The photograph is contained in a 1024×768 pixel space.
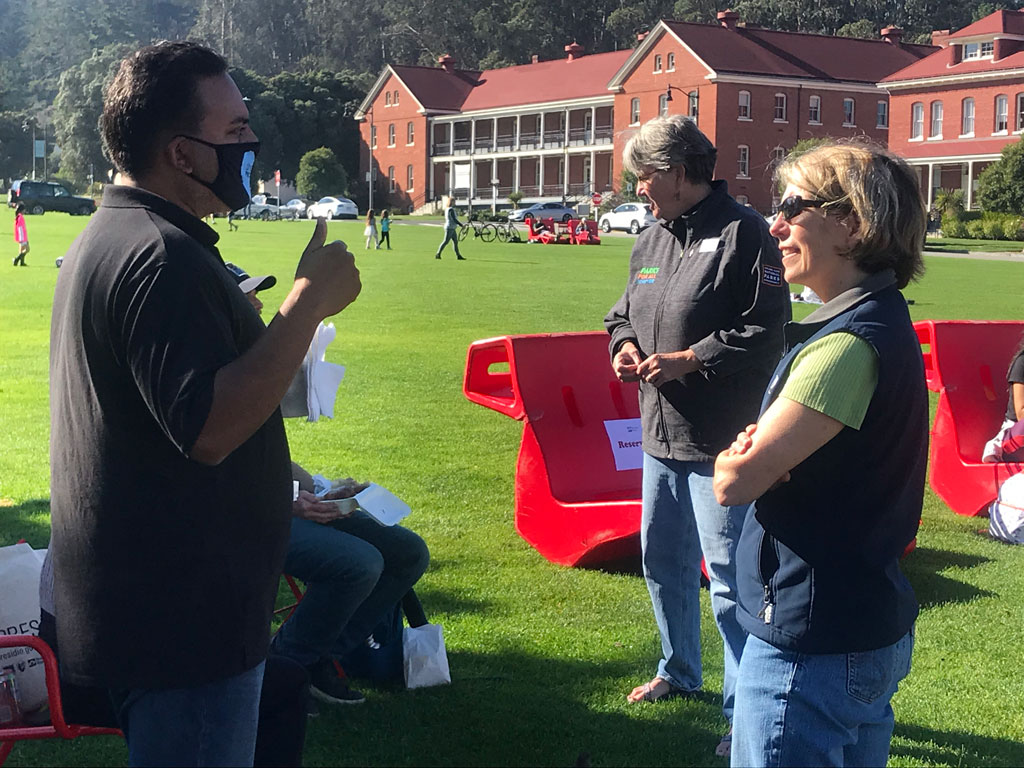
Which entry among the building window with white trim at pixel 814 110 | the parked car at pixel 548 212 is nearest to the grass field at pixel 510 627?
the parked car at pixel 548 212

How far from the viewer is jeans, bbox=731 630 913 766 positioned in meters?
2.46

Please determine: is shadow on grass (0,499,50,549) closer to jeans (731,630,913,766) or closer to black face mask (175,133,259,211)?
black face mask (175,133,259,211)

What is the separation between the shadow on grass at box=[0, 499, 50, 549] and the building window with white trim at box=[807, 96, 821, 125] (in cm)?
6729

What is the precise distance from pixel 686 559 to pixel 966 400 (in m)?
3.94

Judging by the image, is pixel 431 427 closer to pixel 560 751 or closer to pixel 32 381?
pixel 32 381

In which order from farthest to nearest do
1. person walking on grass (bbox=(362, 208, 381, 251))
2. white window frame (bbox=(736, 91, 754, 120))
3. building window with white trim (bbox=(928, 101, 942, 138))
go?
1. white window frame (bbox=(736, 91, 754, 120))
2. building window with white trim (bbox=(928, 101, 942, 138))
3. person walking on grass (bbox=(362, 208, 381, 251))

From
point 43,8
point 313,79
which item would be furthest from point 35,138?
point 43,8

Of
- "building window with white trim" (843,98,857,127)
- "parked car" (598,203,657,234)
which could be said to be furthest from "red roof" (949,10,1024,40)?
"parked car" (598,203,657,234)

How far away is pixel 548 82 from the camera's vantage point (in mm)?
85375

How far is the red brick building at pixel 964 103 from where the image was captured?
62188 millimetres

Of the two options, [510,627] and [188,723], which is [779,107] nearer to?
[510,627]

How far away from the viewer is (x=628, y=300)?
4.60m

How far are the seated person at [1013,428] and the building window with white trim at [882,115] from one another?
228 ft

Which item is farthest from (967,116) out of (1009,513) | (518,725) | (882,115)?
(518,725)
